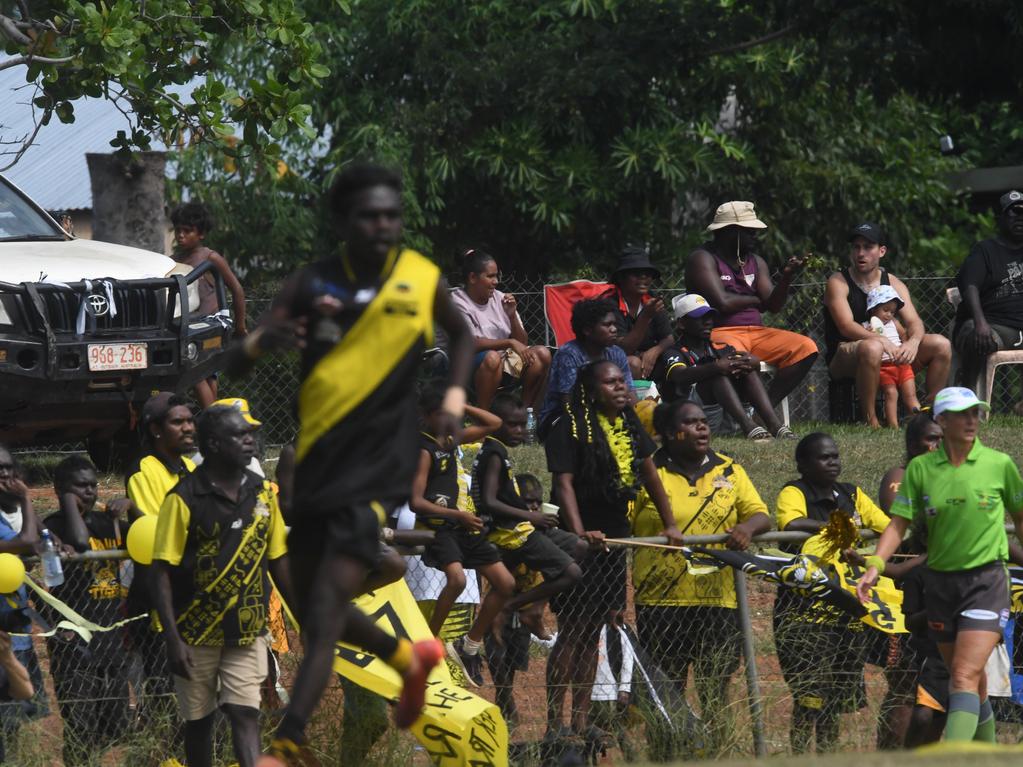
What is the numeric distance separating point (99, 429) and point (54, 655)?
14.5ft

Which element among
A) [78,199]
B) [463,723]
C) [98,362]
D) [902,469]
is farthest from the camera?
[78,199]

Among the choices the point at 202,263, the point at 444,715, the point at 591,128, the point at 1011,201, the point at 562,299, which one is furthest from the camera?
the point at 591,128

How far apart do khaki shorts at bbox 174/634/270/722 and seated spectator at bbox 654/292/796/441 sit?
572cm

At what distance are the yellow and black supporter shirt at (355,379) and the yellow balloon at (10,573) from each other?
2.28 meters

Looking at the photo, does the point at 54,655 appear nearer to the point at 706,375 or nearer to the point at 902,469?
the point at 902,469

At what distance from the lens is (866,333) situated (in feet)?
44.4

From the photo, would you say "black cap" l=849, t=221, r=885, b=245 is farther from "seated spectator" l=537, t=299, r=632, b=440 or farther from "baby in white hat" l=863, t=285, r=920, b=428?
"seated spectator" l=537, t=299, r=632, b=440

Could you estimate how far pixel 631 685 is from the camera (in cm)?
847

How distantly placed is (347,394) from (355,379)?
0.05 m

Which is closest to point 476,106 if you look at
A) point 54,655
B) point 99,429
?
point 99,429

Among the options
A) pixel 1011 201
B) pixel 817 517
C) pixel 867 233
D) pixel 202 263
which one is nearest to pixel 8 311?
pixel 202 263

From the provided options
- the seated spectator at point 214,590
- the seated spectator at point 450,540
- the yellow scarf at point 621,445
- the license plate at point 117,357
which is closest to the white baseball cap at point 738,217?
the license plate at point 117,357

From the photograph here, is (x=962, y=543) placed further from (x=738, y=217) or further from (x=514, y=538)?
(x=738, y=217)

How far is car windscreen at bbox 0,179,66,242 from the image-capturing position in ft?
41.9
